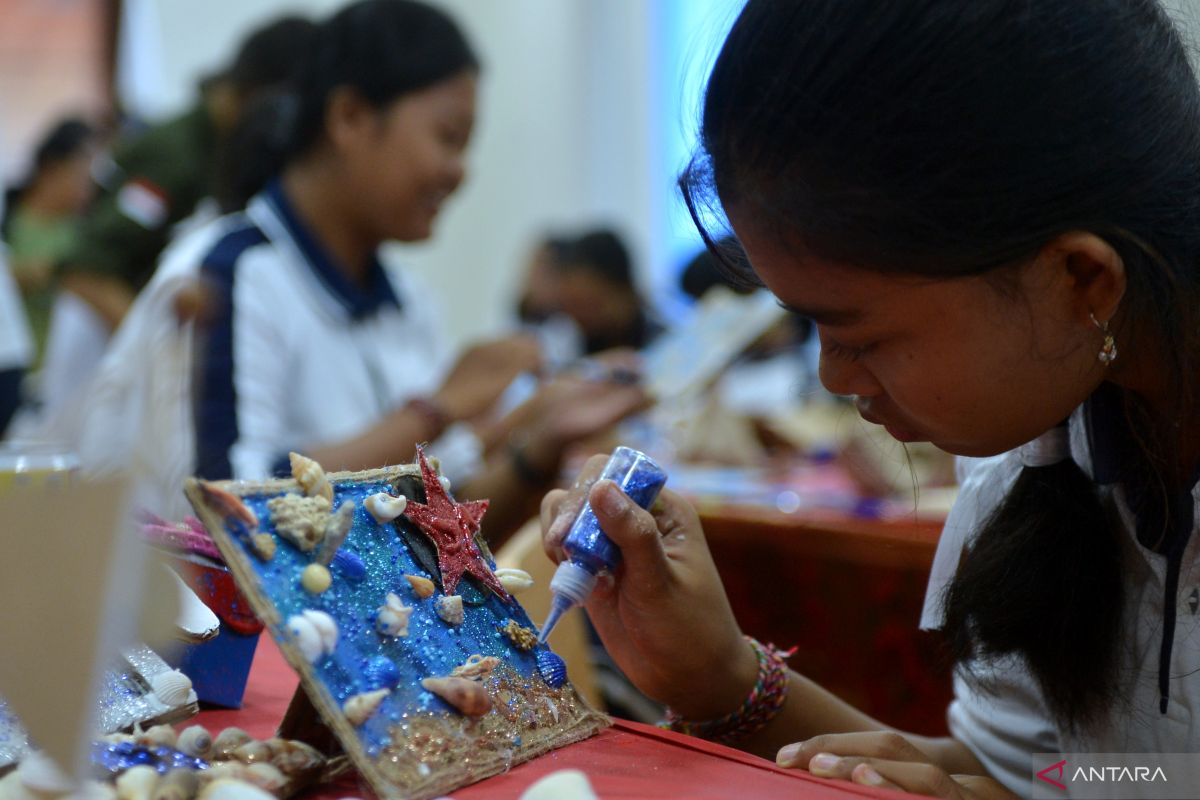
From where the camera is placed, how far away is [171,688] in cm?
62

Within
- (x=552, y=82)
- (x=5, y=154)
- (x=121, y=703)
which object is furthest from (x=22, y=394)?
(x=552, y=82)

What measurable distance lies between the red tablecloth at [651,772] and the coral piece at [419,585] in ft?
0.23

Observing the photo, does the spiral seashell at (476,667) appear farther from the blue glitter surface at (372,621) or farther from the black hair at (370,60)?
the black hair at (370,60)

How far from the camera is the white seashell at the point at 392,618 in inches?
22.0

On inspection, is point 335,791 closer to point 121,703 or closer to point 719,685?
point 121,703

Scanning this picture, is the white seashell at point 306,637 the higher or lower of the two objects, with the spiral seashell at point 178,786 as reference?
higher

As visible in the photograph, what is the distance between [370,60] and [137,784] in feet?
4.20

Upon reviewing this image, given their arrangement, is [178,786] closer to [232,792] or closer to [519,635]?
[232,792]

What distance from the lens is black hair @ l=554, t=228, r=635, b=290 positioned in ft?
10.9

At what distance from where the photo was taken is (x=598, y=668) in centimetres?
121

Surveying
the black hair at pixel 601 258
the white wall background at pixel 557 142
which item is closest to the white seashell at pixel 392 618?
the black hair at pixel 601 258

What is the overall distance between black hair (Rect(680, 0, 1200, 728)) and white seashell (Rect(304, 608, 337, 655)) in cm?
29

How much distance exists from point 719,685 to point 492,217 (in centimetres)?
A: 402

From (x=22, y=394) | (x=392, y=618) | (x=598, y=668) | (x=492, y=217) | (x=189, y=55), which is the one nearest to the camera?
(x=392, y=618)
